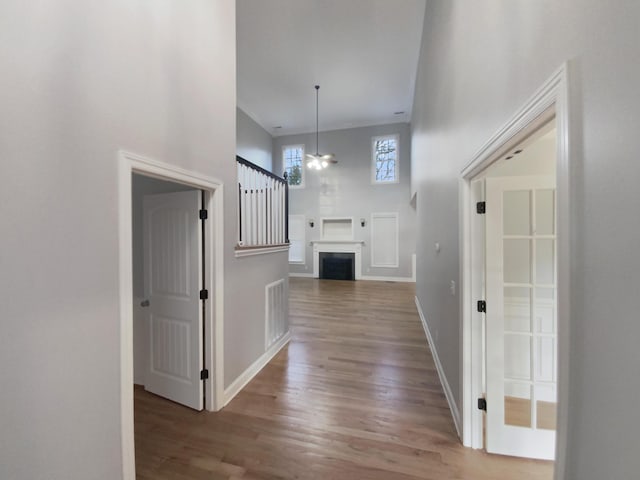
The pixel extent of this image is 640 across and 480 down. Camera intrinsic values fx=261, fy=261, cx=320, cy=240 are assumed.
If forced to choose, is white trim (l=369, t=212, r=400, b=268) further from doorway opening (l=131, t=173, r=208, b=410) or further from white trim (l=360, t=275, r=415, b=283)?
doorway opening (l=131, t=173, r=208, b=410)

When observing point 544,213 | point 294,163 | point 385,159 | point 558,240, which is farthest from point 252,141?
point 558,240

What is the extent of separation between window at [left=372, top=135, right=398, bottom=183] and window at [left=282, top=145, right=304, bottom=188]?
262 cm

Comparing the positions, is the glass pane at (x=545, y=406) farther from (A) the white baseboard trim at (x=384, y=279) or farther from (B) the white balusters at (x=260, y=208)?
(A) the white baseboard trim at (x=384, y=279)

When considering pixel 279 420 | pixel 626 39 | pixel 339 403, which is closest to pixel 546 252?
pixel 626 39

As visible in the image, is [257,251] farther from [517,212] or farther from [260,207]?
[517,212]

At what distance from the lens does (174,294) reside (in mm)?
2457

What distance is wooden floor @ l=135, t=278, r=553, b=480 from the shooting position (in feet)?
5.86

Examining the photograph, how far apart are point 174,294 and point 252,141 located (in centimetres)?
711

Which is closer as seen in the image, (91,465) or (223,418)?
(91,465)

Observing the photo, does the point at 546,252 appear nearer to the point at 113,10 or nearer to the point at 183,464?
the point at 183,464

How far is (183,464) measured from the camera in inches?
72.4

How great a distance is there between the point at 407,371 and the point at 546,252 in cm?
194

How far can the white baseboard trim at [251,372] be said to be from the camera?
2.54 metres

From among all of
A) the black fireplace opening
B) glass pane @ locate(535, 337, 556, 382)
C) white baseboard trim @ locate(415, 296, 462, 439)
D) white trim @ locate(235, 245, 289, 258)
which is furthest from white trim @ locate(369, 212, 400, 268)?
glass pane @ locate(535, 337, 556, 382)
